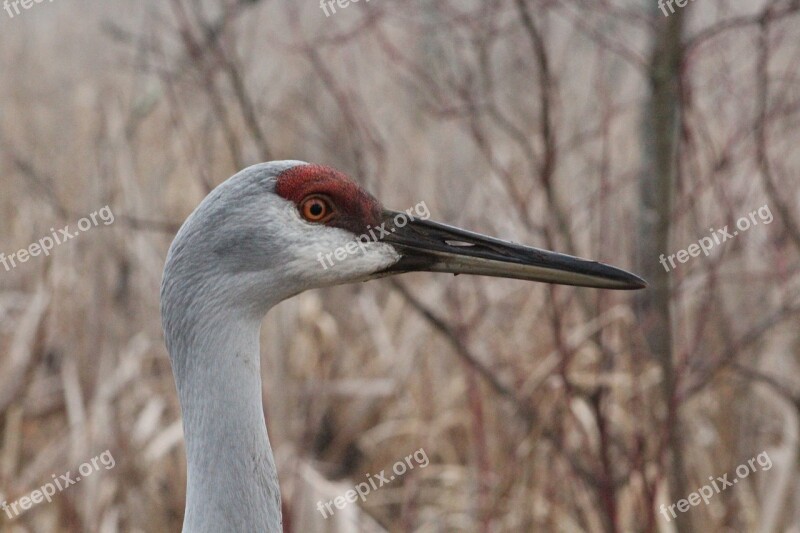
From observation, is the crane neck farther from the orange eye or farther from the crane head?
the orange eye

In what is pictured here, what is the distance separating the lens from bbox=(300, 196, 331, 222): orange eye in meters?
1.93

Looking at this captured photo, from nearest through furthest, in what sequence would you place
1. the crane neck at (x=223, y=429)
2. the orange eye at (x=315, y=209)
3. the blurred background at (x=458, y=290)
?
the crane neck at (x=223, y=429)
the orange eye at (x=315, y=209)
the blurred background at (x=458, y=290)

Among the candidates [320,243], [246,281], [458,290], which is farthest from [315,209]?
[458,290]

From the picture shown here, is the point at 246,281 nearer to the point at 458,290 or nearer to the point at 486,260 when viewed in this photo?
the point at 486,260

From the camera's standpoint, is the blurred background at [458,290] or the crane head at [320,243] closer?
the crane head at [320,243]

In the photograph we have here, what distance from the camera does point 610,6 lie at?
329 cm

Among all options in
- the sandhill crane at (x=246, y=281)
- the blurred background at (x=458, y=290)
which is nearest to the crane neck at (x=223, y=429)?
the sandhill crane at (x=246, y=281)

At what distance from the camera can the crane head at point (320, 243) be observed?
1867 millimetres

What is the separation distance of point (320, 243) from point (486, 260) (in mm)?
358

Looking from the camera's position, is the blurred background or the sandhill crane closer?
the sandhill crane

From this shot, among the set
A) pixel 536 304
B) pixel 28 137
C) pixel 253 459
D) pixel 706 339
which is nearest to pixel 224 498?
pixel 253 459

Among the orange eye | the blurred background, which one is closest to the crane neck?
the orange eye

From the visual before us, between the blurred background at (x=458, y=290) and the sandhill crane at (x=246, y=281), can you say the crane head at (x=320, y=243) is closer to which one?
the sandhill crane at (x=246, y=281)

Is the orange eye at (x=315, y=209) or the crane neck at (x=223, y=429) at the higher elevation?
the orange eye at (x=315, y=209)
